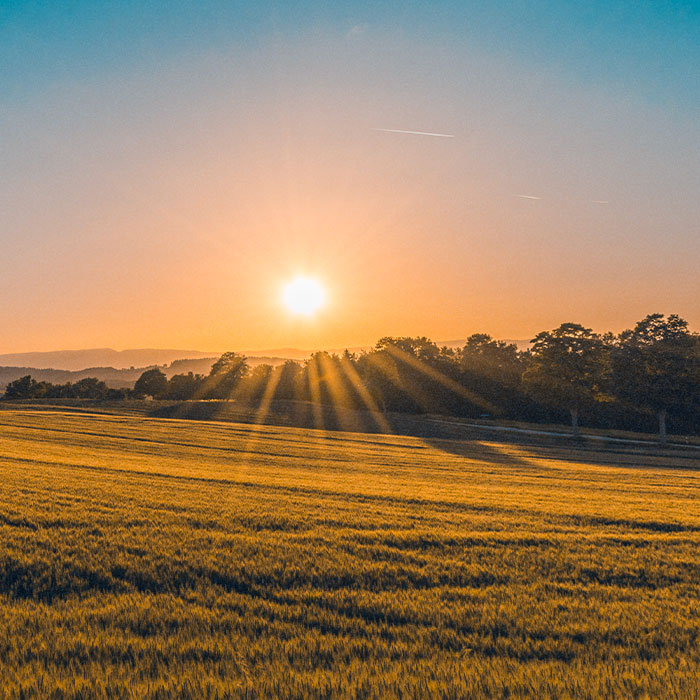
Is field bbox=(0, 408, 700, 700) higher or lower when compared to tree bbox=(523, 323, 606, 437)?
lower

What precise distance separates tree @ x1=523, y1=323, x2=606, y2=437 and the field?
146 ft

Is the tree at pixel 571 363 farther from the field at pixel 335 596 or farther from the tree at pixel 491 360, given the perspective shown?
the field at pixel 335 596

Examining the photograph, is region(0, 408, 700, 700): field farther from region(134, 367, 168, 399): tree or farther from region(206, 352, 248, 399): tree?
region(134, 367, 168, 399): tree

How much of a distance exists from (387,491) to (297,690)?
40.2 ft

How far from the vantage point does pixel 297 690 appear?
168 inches

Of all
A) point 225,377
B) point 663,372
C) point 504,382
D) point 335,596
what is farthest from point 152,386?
point 335,596

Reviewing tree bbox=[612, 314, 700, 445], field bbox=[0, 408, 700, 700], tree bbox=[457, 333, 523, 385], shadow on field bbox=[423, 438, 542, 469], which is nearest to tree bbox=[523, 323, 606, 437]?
tree bbox=[612, 314, 700, 445]

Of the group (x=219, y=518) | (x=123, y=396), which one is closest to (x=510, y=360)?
(x=123, y=396)

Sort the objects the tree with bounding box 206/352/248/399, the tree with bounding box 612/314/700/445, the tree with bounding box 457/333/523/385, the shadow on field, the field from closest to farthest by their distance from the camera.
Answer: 1. the field
2. the shadow on field
3. the tree with bounding box 612/314/700/445
4. the tree with bounding box 457/333/523/385
5. the tree with bounding box 206/352/248/399

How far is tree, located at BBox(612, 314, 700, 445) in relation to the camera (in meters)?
52.2

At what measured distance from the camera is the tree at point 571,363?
54.5 meters

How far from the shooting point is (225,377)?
316 ft

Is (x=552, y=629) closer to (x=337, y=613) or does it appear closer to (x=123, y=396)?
(x=337, y=613)

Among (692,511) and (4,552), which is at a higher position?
(4,552)
